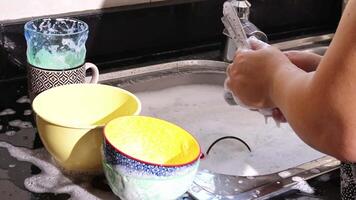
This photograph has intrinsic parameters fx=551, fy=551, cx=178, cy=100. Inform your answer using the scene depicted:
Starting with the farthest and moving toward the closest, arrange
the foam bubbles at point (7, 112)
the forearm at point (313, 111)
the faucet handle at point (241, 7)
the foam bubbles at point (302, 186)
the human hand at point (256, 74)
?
the faucet handle at point (241, 7) < the foam bubbles at point (7, 112) < the foam bubbles at point (302, 186) < the human hand at point (256, 74) < the forearm at point (313, 111)

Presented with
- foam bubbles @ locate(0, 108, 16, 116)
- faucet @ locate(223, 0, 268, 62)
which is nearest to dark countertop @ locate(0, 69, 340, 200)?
foam bubbles @ locate(0, 108, 16, 116)

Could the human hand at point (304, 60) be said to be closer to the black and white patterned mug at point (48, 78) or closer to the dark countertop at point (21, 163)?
the dark countertop at point (21, 163)

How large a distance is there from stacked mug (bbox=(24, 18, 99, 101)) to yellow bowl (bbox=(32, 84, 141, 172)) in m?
0.03

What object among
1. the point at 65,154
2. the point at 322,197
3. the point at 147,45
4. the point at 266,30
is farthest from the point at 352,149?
the point at 266,30

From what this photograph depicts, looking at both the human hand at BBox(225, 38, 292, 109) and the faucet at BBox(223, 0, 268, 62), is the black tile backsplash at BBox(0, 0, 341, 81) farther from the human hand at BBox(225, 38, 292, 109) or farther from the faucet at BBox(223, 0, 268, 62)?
the human hand at BBox(225, 38, 292, 109)

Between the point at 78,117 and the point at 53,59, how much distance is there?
0.10 meters

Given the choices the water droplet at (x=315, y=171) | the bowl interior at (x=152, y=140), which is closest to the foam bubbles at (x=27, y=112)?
the bowl interior at (x=152, y=140)

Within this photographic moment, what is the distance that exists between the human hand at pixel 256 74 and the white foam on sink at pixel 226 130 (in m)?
0.24

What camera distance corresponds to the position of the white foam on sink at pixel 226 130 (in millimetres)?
941

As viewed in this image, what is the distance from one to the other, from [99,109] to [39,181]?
13 centimetres

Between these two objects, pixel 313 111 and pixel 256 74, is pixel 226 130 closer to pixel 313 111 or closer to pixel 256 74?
pixel 256 74

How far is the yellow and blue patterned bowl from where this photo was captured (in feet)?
2.03

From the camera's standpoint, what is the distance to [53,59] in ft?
2.66

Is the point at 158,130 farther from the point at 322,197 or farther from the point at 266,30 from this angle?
the point at 266,30
